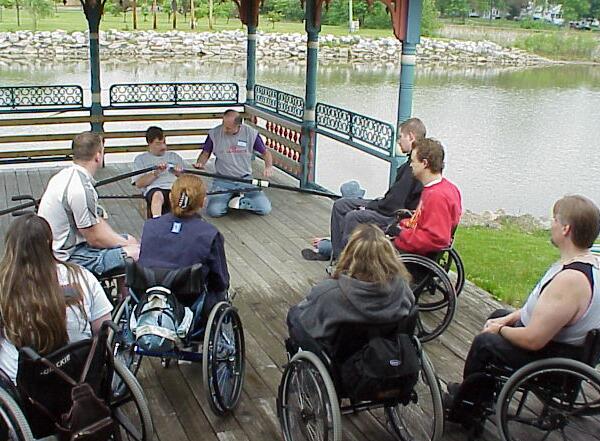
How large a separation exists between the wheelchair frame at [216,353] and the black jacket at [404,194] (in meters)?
1.49

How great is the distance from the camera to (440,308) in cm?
412

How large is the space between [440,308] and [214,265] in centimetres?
156

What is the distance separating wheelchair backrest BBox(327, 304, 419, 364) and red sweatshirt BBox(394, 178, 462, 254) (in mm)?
1164

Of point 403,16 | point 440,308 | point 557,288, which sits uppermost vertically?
point 403,16

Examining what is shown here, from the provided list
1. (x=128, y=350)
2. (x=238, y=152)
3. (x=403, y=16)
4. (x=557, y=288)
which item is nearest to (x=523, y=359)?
(x=557, y=288)

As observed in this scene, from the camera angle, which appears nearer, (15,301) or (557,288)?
(15,301)

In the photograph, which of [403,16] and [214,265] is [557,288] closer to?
[214,265]

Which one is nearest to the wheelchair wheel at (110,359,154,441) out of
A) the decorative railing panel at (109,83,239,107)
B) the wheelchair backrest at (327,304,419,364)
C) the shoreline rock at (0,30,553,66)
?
the wheelchair backrest at (327,304,419,364)

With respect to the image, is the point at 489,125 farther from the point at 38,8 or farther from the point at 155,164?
the point at 38,8

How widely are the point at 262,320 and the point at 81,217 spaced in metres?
1.18

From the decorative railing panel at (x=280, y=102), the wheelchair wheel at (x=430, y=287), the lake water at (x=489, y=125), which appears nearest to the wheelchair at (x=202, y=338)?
the wheelchair wheel at (x=430, y=287)

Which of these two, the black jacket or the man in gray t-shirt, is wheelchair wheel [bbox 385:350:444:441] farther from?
the man in gray t-shirt

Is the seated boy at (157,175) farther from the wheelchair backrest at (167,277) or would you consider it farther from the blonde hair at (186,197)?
the wheelchair backrest at (167,277)

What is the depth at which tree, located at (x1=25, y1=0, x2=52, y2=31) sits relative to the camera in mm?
26109
